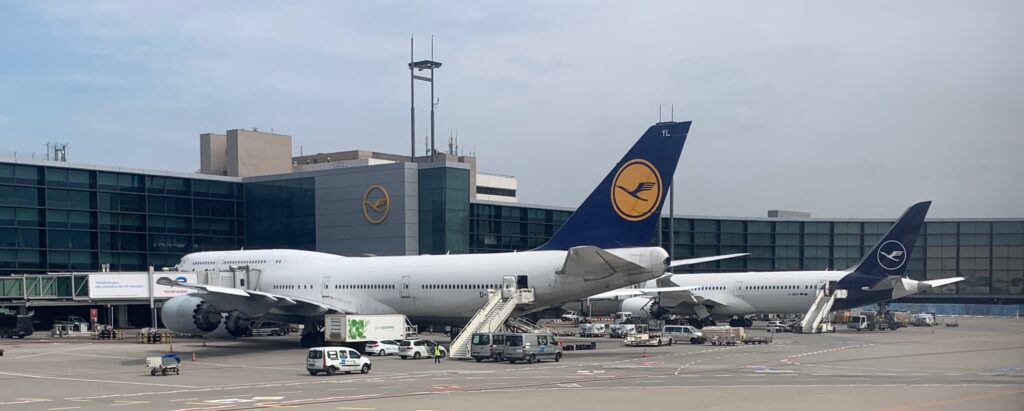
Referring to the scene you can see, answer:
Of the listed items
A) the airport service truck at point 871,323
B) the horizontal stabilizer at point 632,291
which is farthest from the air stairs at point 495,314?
the airport service truck at point 871,323

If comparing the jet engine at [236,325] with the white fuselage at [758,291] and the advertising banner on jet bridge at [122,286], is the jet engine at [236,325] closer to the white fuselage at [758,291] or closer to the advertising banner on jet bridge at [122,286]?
the advertising banner on jet bridge at [122,286]

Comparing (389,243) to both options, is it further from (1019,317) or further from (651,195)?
(1019,317)

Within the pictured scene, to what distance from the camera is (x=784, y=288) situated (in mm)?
81688

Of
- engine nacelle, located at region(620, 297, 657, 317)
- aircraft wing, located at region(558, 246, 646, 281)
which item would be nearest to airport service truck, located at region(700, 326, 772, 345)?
aircraft wing, located at region(558, 246, 646, 281)

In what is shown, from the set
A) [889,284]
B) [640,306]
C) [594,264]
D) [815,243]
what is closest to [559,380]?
[594,264]

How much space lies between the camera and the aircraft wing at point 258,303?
176 feet

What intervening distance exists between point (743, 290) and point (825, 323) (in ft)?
24.8

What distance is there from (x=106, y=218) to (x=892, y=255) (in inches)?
2328

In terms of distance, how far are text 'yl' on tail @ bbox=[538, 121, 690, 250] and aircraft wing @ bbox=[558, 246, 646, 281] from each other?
0.88 m

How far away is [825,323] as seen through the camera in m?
78.7

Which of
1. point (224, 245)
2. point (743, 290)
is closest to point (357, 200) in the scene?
point (224, 245)

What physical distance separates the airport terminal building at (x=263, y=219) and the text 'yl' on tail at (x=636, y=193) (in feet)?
110

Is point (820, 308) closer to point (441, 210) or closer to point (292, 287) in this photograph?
point (441, 210)

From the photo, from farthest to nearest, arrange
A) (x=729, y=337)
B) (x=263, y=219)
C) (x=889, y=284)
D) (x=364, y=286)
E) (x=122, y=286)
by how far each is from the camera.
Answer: (x=263, y=219)
(x=889, y=284)
(x=122, y=286)
(x=729, y=337)
(x=364, y=286)
